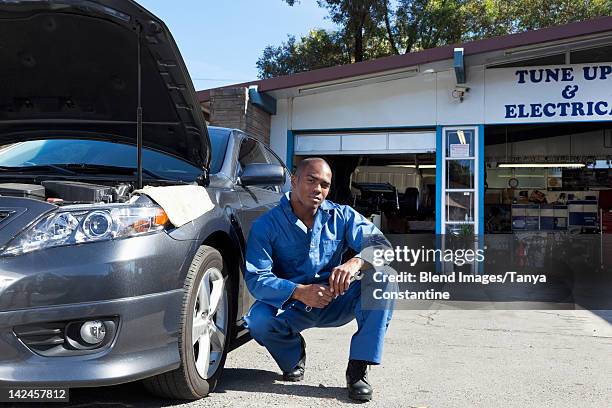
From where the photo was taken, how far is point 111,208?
8.48 feet

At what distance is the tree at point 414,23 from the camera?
1944 cm

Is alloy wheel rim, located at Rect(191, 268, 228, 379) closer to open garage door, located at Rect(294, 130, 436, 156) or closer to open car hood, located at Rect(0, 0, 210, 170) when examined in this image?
open car hood, located at Rect(0, 0, 210, 170)

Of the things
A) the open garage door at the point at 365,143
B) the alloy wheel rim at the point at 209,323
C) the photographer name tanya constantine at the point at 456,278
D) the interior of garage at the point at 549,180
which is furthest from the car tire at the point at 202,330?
the interior of garage at the point at 549,180

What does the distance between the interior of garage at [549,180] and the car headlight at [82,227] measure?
478 inches

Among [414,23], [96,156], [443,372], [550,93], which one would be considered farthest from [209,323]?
[414,23]

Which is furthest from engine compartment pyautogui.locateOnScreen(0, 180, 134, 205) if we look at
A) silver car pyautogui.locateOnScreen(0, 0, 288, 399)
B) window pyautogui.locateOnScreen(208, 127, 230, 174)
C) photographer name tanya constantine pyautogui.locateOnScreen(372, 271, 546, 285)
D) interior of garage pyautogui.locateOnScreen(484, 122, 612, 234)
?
interior of garage pyautogui.locateOnScreen(484, 122, 612, 234)

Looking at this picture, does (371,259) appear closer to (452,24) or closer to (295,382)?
(295,382)

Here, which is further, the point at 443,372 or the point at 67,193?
the point at 443,372

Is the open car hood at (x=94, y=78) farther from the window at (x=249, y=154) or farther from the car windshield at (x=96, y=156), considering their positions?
the window at (x=249, y=154)

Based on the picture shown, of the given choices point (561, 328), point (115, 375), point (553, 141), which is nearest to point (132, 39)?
point (115, 375)

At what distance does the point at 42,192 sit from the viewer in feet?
9.37

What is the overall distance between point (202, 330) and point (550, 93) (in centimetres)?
878

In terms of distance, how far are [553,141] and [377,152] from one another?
23.2 ft

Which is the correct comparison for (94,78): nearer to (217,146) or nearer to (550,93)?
(217,146)
